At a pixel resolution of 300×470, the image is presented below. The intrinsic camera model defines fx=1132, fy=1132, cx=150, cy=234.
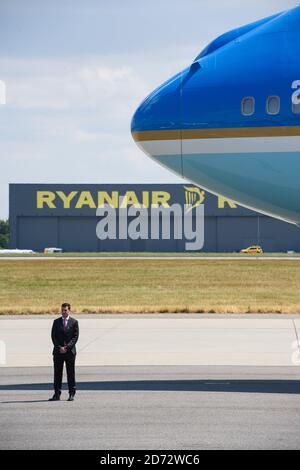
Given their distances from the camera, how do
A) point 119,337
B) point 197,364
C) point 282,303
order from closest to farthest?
point 197,364, point 119,337, point 282,303

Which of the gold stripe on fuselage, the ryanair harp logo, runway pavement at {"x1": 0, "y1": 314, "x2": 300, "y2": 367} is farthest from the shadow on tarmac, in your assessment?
the ryanair harp logo

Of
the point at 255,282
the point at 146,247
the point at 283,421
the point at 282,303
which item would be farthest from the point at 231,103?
the point at 146,247

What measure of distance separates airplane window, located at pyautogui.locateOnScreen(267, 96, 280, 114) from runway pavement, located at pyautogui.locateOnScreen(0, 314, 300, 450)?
461 centimetres

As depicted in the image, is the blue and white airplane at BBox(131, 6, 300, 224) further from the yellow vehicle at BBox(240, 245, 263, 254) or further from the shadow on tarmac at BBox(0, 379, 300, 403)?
the yellow vehicle at BBox(240, 245, 263, 254)

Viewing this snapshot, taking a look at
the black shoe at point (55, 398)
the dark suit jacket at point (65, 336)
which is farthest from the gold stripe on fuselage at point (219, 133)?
the black shoe at point (55, 398)

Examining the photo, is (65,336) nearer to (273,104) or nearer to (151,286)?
(273,104)

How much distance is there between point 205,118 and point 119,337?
13083 millimetres

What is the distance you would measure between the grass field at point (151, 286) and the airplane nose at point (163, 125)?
21178 millimetres

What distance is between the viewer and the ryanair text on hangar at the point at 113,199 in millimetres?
128375

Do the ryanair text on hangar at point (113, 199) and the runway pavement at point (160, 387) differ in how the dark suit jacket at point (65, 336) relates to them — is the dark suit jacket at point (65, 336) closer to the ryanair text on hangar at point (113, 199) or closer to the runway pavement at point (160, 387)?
the runway pavement at point (160, 387)

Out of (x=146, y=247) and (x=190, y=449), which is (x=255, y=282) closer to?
(x=190, y=449)

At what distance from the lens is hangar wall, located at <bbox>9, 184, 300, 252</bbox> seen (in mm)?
128375

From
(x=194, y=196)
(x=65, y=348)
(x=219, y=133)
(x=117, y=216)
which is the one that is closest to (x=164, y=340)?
(x=65, y=348)
